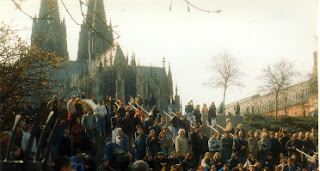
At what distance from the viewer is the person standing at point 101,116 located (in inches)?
574

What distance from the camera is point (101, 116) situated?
14.6m

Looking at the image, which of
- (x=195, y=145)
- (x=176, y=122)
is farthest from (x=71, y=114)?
(x=176, y=122)

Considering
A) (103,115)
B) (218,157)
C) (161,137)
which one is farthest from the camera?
(103,115)

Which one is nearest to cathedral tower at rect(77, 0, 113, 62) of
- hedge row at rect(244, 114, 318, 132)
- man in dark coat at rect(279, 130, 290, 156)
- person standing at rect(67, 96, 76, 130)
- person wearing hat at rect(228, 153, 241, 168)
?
hedge row at rect(244, 114, 318, 132)

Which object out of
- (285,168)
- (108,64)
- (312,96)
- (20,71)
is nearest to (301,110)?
(312,96)

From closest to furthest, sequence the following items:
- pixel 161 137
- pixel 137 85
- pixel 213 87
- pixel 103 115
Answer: pixel 161 137 → pixel 103 115 → pixel 213 87 → pixel 137 85

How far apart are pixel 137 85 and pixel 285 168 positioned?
48588mm

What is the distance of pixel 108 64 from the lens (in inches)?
2574

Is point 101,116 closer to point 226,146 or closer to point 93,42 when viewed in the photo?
point 226,146

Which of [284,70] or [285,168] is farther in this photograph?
[284,70]

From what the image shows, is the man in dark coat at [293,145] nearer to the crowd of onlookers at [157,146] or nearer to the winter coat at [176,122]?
the crowd of onlookers at [157,146]

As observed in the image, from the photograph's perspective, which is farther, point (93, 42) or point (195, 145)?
point (93, 42)

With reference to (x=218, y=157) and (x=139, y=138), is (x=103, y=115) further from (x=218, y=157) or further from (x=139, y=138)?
(x=218, y=157)

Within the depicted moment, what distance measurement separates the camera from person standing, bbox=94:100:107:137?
574 inches
